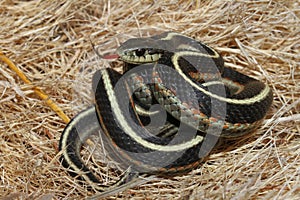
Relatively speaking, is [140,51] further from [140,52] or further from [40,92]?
[40,92]

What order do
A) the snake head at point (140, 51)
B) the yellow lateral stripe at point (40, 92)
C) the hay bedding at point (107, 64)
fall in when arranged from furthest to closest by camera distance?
1. the yellow lateral stripe at point (40, 92)
2. the snake head at point (140, 51)
3. the hay bedding at point (107, 64)

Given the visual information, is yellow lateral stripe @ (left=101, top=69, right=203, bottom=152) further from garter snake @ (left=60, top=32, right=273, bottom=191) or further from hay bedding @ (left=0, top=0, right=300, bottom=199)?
hay bedding @ (left=0, top=0, right=300, bottom=199)

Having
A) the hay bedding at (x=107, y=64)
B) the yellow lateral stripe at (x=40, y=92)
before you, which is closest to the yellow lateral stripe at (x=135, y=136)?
the hay bedding at (x=107, y=64)

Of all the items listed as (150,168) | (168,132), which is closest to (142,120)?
(168,132)

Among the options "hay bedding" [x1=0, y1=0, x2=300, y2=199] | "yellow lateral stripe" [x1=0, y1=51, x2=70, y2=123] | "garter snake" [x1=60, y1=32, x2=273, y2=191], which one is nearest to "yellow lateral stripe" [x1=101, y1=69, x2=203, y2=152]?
"garter snake" [x1=60, y1=32, x2=273, y2=191]

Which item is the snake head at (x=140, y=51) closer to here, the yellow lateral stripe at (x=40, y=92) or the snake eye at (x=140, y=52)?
the snake eye at (x=140, y=52)

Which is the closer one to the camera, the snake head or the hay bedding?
the hay bedding
